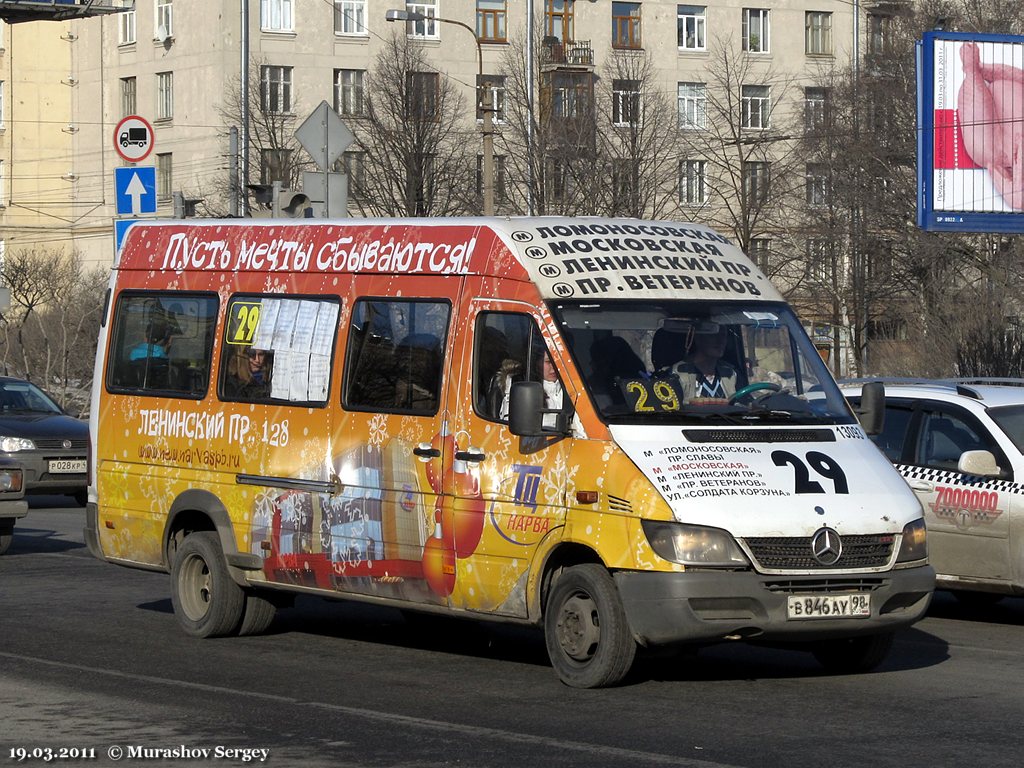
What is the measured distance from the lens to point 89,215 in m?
72.6

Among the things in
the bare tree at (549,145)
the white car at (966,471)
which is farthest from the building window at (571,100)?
the white car at (966,471)

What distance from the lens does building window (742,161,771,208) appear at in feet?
181

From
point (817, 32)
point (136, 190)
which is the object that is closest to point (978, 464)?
point (136, 190)

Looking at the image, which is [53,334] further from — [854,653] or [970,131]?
[854,653]

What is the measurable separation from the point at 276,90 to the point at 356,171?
29.1 feet

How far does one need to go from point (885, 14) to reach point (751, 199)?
48.7 ft

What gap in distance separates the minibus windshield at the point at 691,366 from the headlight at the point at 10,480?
827 cm

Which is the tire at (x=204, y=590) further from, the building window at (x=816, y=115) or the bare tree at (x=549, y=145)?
the building window at (x=816, y=115)

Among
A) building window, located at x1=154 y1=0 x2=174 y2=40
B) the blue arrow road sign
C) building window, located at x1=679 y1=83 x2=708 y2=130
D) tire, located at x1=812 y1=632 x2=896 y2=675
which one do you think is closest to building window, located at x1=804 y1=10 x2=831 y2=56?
building window, located at x1=679 y1=83 x2=708 y2=130

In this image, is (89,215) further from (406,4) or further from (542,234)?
(542,234)

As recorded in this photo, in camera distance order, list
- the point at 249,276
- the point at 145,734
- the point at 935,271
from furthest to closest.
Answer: the point at 935,271, the point at 249,276, the point at 145,734

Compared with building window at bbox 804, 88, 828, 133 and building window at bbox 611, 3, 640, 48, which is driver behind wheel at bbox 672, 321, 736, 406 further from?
building window at bbox 611, 3, 640, 48

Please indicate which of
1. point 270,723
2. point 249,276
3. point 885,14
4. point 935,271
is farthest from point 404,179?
point 270,723

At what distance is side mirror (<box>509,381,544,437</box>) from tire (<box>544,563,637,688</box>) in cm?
74
